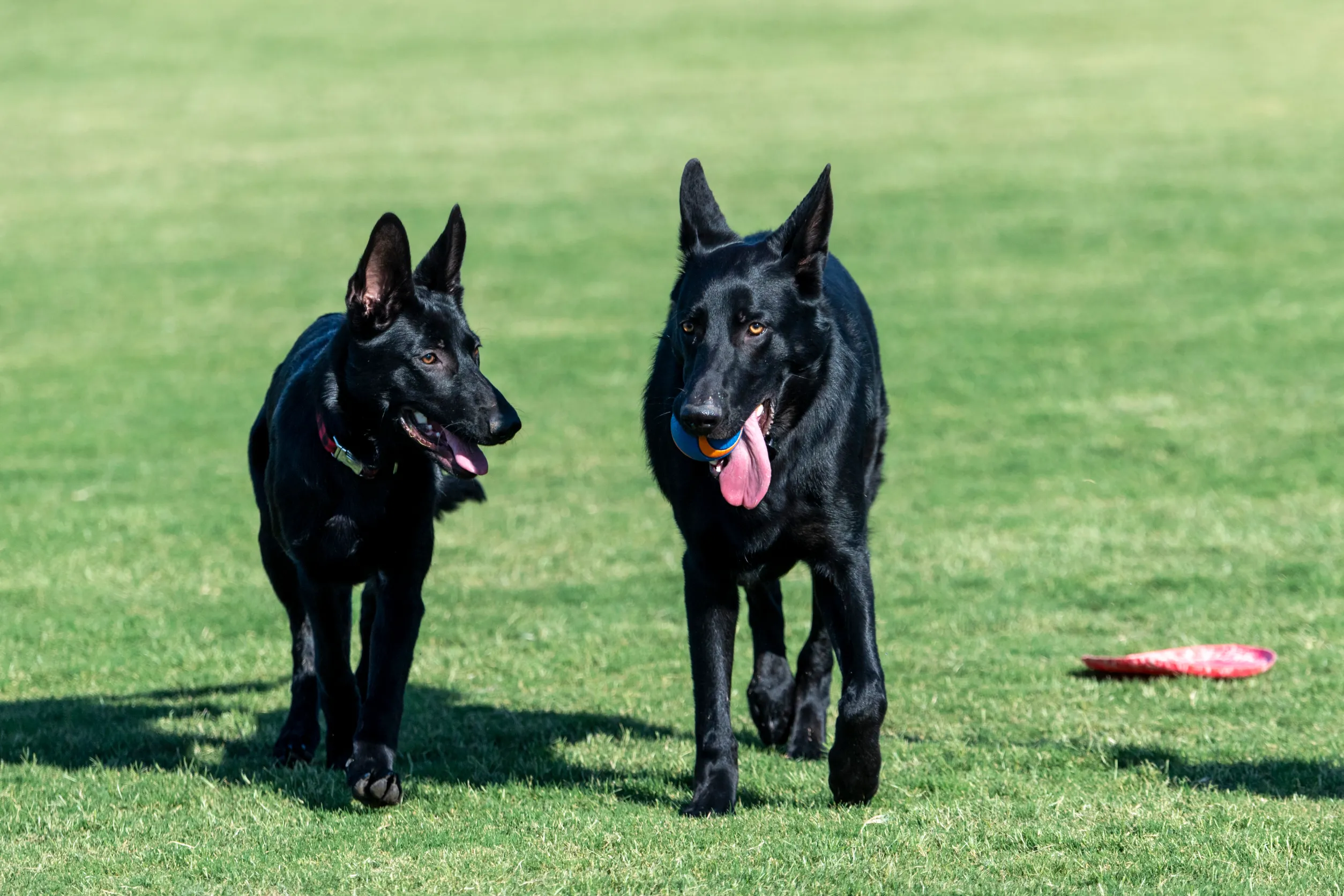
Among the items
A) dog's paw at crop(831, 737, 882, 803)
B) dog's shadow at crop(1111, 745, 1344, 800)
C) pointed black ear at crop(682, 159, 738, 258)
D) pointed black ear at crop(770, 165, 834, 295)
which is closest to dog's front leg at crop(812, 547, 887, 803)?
dog's paw at crop(831, 737, 882, 803)

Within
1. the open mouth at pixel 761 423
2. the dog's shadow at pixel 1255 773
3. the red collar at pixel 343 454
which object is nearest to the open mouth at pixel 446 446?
the red collar at pixel 343 454

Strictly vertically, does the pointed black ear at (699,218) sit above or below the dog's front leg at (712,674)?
above

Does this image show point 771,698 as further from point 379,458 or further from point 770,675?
point 379,458

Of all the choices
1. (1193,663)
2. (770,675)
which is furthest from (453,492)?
(1193,663)

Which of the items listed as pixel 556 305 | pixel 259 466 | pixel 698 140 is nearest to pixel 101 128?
pixel 698 140

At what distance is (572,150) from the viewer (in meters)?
32.0

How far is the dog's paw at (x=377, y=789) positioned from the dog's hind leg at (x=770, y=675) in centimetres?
169

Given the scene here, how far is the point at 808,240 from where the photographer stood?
6.02 metres

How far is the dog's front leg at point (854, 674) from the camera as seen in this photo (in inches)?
232

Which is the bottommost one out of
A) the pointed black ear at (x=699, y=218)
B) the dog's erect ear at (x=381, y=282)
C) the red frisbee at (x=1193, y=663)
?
the red frisbee at (x=1193, y=663)

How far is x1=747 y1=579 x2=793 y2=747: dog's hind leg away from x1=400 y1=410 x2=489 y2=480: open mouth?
1477 mm

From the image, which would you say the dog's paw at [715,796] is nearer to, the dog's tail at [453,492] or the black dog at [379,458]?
the black dog at [379,458]

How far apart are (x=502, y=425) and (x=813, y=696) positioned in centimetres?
196

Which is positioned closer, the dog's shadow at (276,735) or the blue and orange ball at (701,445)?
the blue and orange ball at (701,445)
